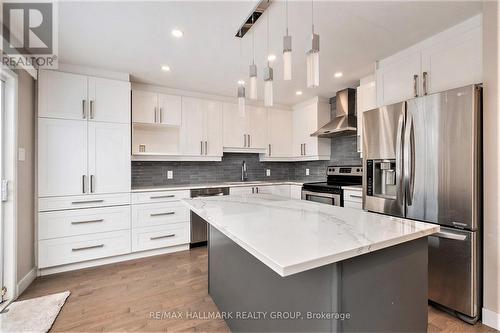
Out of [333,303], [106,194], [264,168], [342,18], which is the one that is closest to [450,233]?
[333,303]

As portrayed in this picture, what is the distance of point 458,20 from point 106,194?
12.9ft

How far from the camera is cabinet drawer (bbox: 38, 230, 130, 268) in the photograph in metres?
2.58

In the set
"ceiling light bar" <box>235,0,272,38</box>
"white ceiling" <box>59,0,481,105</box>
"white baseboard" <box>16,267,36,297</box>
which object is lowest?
"white baseboard" <box>16,267,36,297</box>

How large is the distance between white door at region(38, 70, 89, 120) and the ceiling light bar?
6.65 feet

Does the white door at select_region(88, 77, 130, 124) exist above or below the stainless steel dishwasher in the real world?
above

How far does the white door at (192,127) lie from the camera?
3627 mm

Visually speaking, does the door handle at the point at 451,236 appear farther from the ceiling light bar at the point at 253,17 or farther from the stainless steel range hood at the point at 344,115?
the ceiling light bar at the point at 253,17

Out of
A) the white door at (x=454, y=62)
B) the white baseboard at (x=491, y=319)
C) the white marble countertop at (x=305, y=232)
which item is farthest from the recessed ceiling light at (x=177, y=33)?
the white baseboard at (x=491, y=319)

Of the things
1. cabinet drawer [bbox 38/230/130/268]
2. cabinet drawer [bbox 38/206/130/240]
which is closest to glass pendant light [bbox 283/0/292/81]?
cabinet drawer [bbox 38/206/130/240]

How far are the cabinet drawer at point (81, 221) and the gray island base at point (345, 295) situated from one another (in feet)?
6.92

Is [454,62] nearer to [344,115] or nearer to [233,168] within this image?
[344,115]

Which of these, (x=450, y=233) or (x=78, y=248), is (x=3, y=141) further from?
(x=450, y=233)

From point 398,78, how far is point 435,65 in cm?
34

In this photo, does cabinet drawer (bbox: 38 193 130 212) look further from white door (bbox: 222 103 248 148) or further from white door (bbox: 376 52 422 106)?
white door (bbox: 376 52 422 106)
